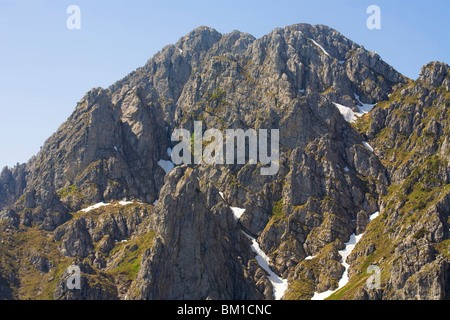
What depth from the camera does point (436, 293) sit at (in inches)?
6954
